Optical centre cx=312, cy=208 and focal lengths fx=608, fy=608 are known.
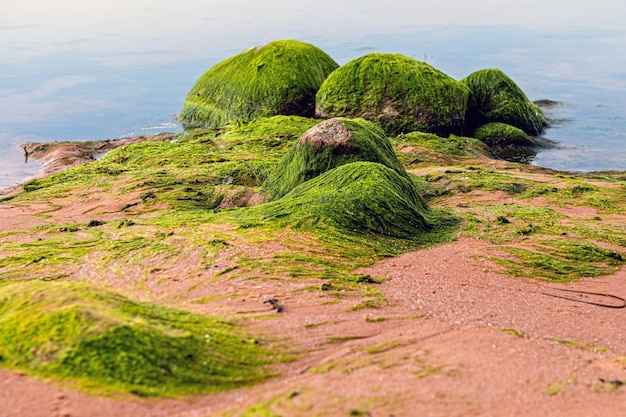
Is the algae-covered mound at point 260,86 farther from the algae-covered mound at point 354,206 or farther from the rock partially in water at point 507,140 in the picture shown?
the algae-covered mound at point 354,206

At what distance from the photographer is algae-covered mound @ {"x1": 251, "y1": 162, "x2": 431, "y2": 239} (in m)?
6.83

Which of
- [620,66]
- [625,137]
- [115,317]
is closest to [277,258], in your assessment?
[115,317]

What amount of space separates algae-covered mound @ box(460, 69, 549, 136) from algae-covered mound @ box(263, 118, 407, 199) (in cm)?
786

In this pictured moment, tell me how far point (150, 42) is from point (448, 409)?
90.9 ft

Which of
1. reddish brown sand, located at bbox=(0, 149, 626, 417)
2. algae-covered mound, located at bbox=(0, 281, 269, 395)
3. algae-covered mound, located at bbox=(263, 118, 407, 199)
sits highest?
algae-covered mound, located at bbox=(263, 118, 407, 199)

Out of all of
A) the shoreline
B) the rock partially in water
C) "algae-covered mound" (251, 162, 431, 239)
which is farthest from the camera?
the rock partially in water

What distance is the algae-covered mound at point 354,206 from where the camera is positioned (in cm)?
683

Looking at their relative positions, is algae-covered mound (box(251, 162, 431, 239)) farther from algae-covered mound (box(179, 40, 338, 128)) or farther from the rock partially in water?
algae-covered mound (box(179, 40, 338, 128))

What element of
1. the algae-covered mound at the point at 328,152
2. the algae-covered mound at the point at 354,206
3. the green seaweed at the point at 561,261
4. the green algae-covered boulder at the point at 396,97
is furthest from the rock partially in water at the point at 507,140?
the green seaweed at the point at 561,261

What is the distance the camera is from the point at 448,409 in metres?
3.52

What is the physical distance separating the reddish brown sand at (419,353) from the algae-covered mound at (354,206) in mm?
798

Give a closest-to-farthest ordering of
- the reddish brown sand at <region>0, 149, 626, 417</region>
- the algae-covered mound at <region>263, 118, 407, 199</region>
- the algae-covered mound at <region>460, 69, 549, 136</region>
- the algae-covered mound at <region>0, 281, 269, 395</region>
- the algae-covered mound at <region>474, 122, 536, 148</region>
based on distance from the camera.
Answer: the reddish brown sand at <region>0, 149, 626, 417</region> < the algae-covered mound at <region>0, 281, 269, 395</region> < the algae-covered mound at <region>263, 118, 407, 199</region> < the algae-covered mound at <region>474, 122, 536, 148</region> < the algae-covered mound at <region>460, 69, 549, 136</region>

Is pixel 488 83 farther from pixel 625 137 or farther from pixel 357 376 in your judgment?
pixel 357 376

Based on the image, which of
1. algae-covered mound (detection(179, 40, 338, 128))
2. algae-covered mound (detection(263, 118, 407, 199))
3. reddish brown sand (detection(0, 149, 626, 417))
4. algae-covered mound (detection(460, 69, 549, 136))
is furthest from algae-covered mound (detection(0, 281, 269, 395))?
algae-covered mound (detection(460, 69, 549, 136))
